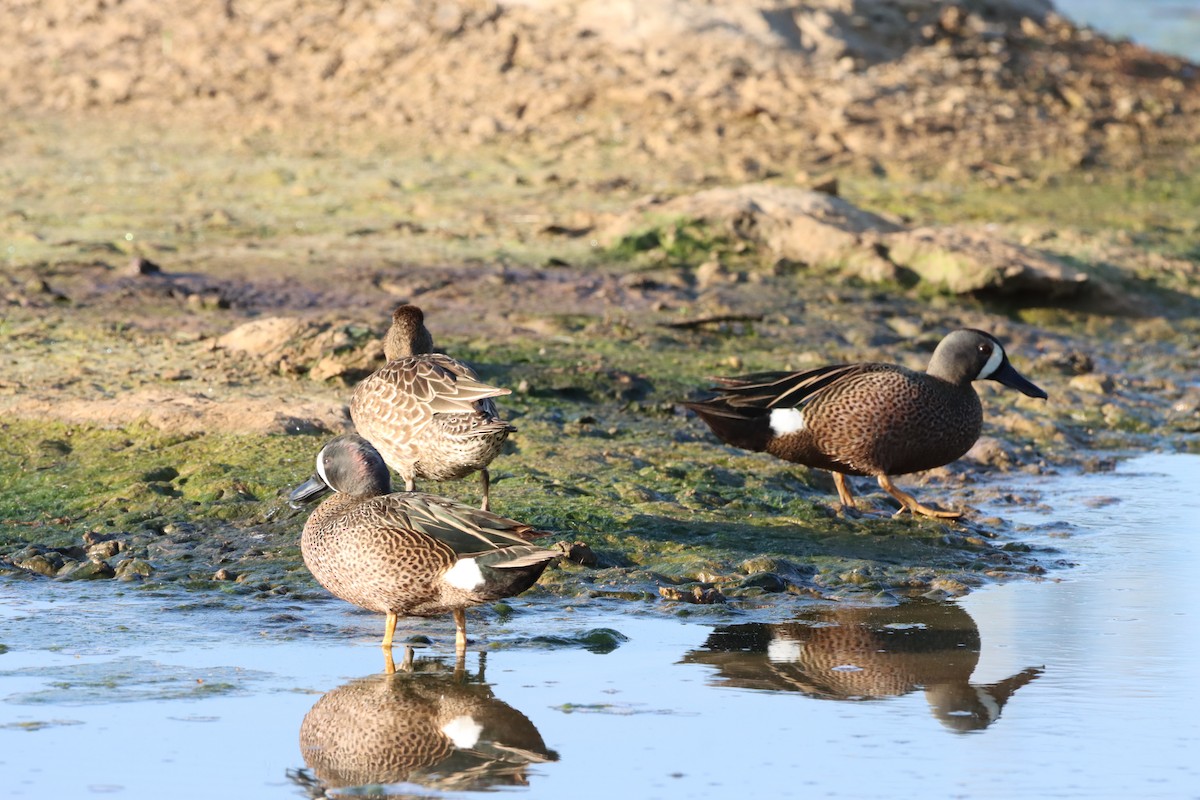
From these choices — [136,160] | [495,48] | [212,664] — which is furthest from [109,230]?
[212,664]

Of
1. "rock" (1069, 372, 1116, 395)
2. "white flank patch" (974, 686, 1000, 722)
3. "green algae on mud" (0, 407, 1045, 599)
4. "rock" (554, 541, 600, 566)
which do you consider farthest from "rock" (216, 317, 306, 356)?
"white flank patch" (974, 686, 1000, 722)

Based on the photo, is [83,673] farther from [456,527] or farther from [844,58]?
[844,58]

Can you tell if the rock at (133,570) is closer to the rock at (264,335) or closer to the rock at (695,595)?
the rock at (695,595)

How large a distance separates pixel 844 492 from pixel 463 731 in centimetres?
328

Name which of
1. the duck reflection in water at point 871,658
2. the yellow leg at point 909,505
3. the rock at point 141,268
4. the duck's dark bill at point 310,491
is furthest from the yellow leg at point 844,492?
the rock at point 141,268

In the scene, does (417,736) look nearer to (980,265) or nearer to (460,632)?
(460,632)

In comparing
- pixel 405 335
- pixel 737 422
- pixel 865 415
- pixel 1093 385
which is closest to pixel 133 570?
pixel 405 335

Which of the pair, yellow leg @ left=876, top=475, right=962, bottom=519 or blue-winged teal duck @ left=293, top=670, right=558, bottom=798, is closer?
blue-winged teal duck @ left=293, top=670, right=558, bottom=798

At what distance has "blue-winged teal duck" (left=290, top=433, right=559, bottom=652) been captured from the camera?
18.8 ft

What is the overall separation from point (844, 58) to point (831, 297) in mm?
4545

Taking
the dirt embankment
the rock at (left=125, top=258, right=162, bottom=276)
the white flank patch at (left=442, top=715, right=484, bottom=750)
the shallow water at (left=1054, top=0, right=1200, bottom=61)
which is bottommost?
the white flank patch at (left=442, top=715, right=484, bottom=750)

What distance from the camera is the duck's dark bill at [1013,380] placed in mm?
8352

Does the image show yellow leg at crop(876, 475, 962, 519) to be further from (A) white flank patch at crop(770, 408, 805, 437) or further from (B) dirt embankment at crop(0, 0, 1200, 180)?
(B) dirt embankment at crop(0, 0, 1200, 180)

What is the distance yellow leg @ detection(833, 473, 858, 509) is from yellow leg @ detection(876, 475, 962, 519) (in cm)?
17
